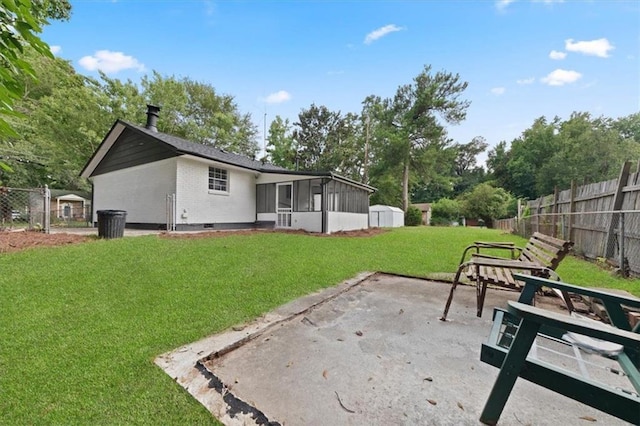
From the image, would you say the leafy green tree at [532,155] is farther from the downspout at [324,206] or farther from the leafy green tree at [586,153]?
the downspout at [324,206]

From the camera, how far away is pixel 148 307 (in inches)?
123

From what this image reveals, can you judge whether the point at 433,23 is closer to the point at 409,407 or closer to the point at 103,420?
the point at 409,407

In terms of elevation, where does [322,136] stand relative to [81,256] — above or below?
above

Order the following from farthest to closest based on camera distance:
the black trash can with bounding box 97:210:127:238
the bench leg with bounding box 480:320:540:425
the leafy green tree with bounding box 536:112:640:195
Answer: the leafy green tree with bounding box 536:112:640:195
the black trash can with bounding box 97:210:127:238
the bench leg with bounding box 480:320:540:425

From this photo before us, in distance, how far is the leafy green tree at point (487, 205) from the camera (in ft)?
101

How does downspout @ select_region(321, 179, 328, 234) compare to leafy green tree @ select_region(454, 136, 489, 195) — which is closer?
downspout @ select_region(321, 179, 328, 234)

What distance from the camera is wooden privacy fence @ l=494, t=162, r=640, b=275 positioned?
4.68 meters

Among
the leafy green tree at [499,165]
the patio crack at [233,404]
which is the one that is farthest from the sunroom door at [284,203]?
the leafy green tree at [499,165]

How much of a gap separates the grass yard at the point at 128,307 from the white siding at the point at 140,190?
4447 millimetres

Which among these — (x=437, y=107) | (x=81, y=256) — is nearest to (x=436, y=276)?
(x=81, y=256)

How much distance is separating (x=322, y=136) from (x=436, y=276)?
94.8 ft

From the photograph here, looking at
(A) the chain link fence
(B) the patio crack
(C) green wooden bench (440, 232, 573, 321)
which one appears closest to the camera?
(B) the patio crack

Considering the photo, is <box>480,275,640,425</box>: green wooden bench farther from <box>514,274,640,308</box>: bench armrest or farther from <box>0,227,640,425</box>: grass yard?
<box>0,227,640,425</box>: grass yard

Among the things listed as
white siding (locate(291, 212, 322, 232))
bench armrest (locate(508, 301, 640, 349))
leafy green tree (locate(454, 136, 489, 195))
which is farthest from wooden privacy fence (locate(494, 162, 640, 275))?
leafy green tree (locate(454, 136, 489, 195))
